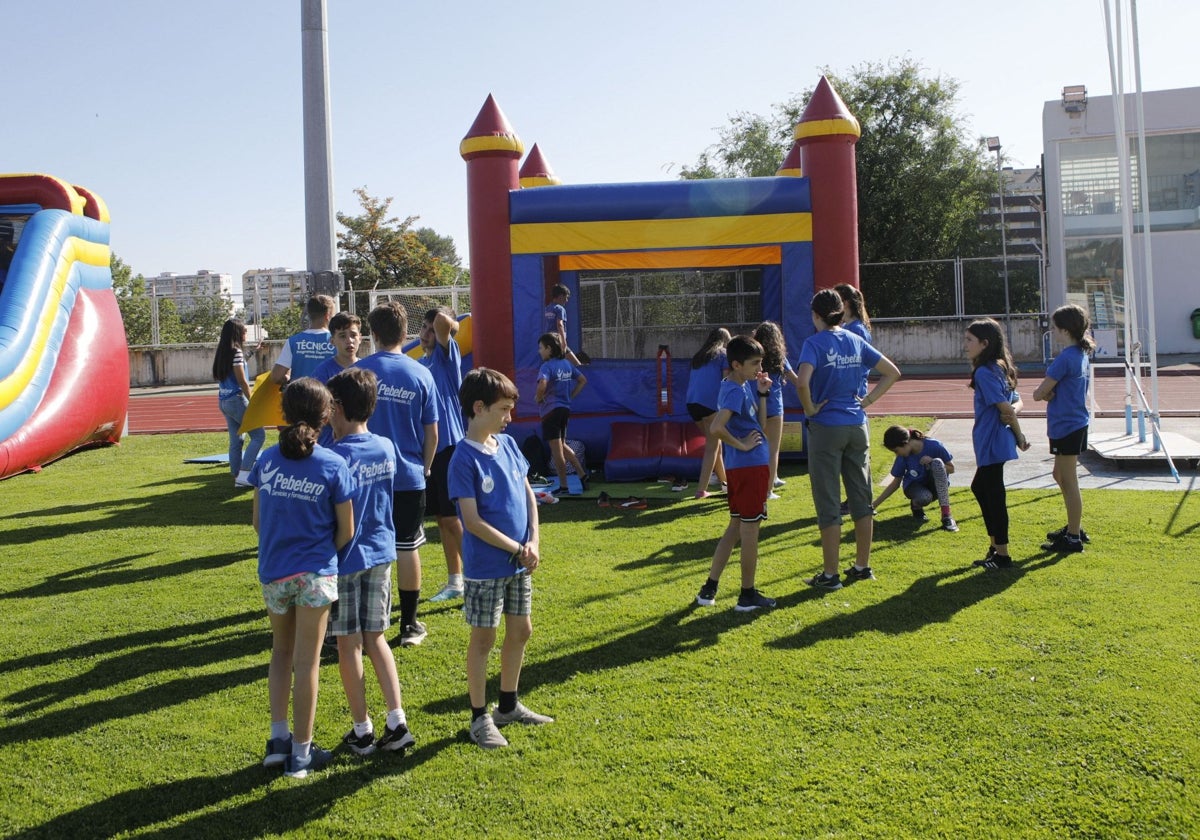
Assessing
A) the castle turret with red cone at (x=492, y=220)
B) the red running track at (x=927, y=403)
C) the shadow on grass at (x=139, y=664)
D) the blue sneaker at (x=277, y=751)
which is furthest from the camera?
the red running track at (x=927, y=403)

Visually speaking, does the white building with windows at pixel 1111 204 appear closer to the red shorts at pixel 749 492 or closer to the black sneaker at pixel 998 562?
the black sneaker at pixel 998 562

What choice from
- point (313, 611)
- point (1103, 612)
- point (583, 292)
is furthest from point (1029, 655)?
point (583, 292)

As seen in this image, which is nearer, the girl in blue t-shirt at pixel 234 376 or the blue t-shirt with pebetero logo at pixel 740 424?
the blue t-shirt with pebetero logo at pixel 740 424

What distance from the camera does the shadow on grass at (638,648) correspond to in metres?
4.77

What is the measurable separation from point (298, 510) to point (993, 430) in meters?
4.60

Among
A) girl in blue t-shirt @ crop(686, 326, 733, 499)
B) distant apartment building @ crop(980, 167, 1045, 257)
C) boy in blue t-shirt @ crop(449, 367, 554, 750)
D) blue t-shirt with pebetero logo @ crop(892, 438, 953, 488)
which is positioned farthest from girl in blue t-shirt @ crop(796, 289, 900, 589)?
distant apartment building @ crop(980, 167, 1045, 257)

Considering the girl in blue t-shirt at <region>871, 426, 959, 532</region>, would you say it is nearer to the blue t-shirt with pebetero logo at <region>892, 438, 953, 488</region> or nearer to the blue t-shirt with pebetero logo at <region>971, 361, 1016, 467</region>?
the blue t-shirt with pebetero logo at <region>892, 438, 953, 488</region>

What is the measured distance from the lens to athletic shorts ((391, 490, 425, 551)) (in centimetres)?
527

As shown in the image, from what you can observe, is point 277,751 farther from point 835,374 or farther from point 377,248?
point 377,248

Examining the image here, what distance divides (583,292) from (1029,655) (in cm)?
849

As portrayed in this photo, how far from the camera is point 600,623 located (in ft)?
18.5

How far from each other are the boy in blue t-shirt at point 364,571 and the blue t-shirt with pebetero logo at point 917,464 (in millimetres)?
5011

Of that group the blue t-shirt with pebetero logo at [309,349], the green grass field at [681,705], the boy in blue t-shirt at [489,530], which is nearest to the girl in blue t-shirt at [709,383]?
the green grass field at [681,705]

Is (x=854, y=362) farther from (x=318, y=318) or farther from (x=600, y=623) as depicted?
(x=318, y=318)
